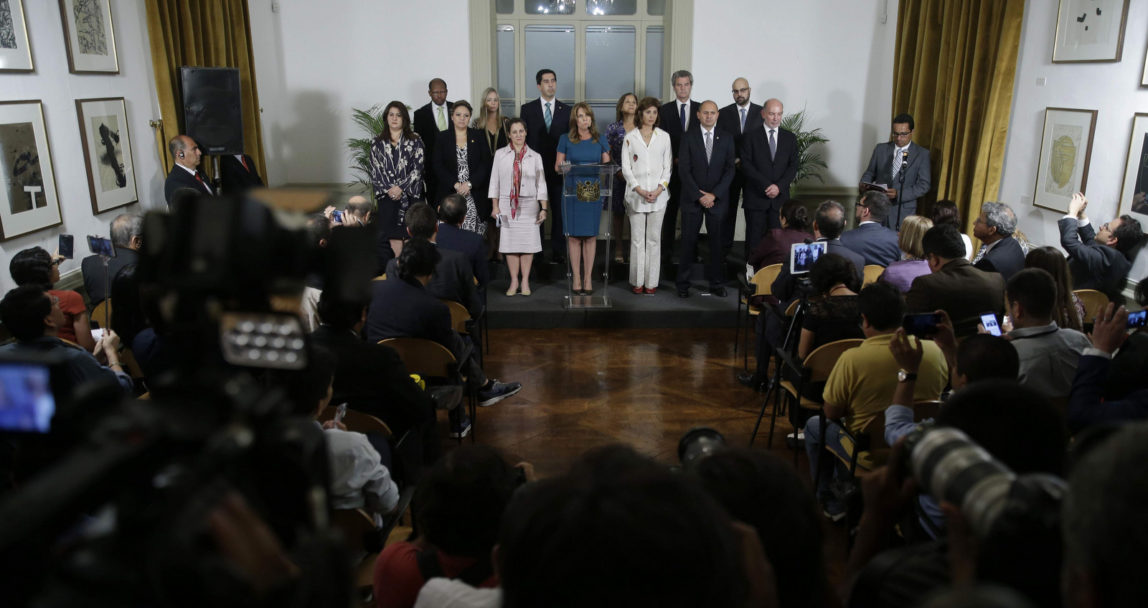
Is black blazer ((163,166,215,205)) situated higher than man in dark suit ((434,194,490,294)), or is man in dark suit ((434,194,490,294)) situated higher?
black blazer ((163,166,215,205))

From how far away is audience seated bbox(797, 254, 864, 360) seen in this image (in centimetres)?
358

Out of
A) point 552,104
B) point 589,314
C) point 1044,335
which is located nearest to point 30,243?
point 589,314

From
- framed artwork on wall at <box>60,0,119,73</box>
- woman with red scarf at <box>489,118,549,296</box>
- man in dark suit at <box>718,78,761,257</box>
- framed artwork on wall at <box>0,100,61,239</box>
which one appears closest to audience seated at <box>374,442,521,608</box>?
framed artwork on wall at <box>0,100,61,239</box>

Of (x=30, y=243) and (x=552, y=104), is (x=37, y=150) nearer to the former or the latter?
(x=30, y=243)

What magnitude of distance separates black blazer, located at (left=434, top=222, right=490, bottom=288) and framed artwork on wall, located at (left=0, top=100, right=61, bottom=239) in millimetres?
2174

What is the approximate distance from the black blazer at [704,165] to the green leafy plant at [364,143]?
2980mm

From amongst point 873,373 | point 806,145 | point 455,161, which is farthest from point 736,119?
point 873,373

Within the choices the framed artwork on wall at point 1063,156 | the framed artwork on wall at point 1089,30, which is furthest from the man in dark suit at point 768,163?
the framed artwork on wall at point 1089,30

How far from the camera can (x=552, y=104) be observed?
709 cm

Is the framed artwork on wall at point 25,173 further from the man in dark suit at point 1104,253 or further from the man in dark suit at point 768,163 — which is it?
the man in dark suit at point 1104,253

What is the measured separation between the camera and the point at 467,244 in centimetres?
508

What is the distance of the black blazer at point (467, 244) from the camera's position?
5.05 metres

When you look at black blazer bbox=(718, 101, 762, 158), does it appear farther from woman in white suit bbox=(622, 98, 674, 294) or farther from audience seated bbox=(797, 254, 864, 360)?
audience seated bbox=(797, 254, 864, 360)

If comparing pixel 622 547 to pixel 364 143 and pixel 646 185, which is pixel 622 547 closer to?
pixel 646 185
